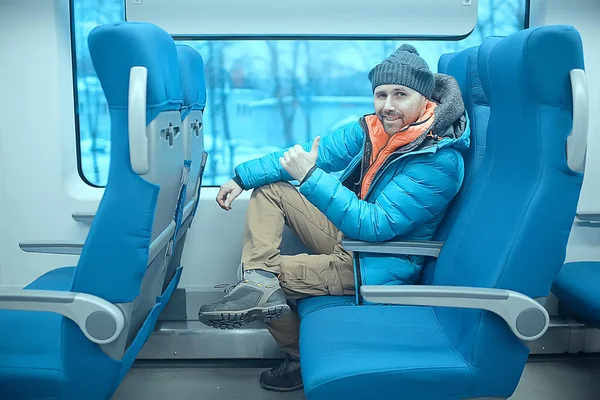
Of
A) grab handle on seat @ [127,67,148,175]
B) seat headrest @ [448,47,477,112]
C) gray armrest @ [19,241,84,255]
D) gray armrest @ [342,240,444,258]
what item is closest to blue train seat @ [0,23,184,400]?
grab handle on seat @ [127,67,148,175]

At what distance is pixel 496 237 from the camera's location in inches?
57.6

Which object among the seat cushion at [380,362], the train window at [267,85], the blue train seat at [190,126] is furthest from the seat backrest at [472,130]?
the blue train seat at [190,126]

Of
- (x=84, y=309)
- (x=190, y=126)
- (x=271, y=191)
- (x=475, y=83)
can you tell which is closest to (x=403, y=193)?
(x=475, y=83)

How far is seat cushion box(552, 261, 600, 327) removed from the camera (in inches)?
74.2

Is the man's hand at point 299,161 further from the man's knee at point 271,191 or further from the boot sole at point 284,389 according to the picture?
the boot sole at point 284,389

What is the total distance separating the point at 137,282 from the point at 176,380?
45.6 inches

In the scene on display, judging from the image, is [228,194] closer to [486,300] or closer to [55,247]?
[55,247]

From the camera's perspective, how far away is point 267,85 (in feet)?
8.38

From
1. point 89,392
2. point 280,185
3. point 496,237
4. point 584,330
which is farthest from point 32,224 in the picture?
point 584,330

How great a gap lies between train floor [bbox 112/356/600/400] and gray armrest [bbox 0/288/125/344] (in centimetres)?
101

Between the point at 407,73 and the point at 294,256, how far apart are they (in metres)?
0.73

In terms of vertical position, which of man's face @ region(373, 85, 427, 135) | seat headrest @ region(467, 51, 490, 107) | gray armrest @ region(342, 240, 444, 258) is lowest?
gray armrest @ region(342, 240, 444, 258)

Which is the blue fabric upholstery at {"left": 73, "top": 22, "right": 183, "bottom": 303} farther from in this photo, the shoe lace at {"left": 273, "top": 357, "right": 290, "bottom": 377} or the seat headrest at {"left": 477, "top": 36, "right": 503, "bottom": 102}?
the shoe lace at {"left": 273, "top": 357, "right": 290, "bottom": 377}

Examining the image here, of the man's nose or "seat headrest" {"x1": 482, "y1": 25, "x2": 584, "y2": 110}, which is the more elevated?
"seat headrest" {"x1": 482, "y1": 25, "x2": 584, "y2": 110}
